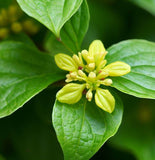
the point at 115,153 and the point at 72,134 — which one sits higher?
the point at 72,134

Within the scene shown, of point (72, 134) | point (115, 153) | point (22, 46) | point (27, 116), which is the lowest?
point (115, 153)

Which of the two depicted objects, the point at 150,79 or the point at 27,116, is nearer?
the point at 150,79

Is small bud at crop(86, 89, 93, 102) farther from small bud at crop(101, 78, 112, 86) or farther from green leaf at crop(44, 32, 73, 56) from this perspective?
green leaf at crop(44, 32, 73, 56)

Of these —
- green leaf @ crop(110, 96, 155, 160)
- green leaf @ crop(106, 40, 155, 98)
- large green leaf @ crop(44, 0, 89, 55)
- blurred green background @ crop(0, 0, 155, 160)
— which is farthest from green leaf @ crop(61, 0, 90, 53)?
green leaf @ crop(110, 96, 155, 160)

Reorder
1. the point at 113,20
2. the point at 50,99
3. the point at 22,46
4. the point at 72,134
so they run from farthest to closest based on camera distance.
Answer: the point at 113,20 → the point at 50,99 → the point at 22,46 → the point at 72,134

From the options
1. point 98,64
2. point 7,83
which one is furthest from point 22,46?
point 98,64

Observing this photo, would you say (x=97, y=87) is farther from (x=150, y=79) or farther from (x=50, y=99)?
(x=50, y=99)
